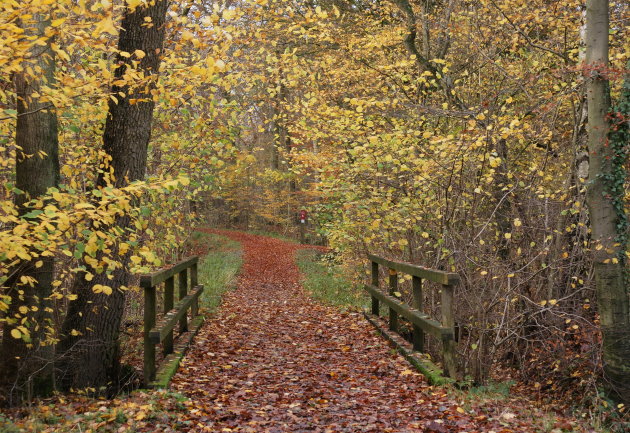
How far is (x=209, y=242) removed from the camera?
31203 mm

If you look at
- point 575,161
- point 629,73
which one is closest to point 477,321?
point 575,161

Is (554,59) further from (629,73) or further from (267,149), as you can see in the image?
(267,149)

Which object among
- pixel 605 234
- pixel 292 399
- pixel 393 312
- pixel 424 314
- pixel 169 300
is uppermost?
pixel 605 234

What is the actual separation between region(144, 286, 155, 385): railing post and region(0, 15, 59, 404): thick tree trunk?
1157mm

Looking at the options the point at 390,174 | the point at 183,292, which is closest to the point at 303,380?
the point at 183,292

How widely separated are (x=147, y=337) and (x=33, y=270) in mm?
1669

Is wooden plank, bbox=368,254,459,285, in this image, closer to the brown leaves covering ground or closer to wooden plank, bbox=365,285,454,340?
wooden plank, bbox=365,285,454,340

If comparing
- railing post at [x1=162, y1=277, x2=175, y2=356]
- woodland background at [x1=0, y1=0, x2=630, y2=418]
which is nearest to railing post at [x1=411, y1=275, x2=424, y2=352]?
woodland background at [x1=0, y1=0, x2=630, y2=418]

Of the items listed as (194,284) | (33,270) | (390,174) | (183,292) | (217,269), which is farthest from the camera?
(217,269)

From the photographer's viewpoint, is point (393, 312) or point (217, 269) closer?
point (393, 312)

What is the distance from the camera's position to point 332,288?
15.5 m

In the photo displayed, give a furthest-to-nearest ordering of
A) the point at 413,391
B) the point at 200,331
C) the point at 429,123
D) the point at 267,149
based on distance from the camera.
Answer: the point at 267,149
the point at 429,123
the point at 200,331
the point at 413,391

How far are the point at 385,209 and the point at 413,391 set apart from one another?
3942 mm

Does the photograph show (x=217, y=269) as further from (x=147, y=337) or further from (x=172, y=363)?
(x=147, y=337)
